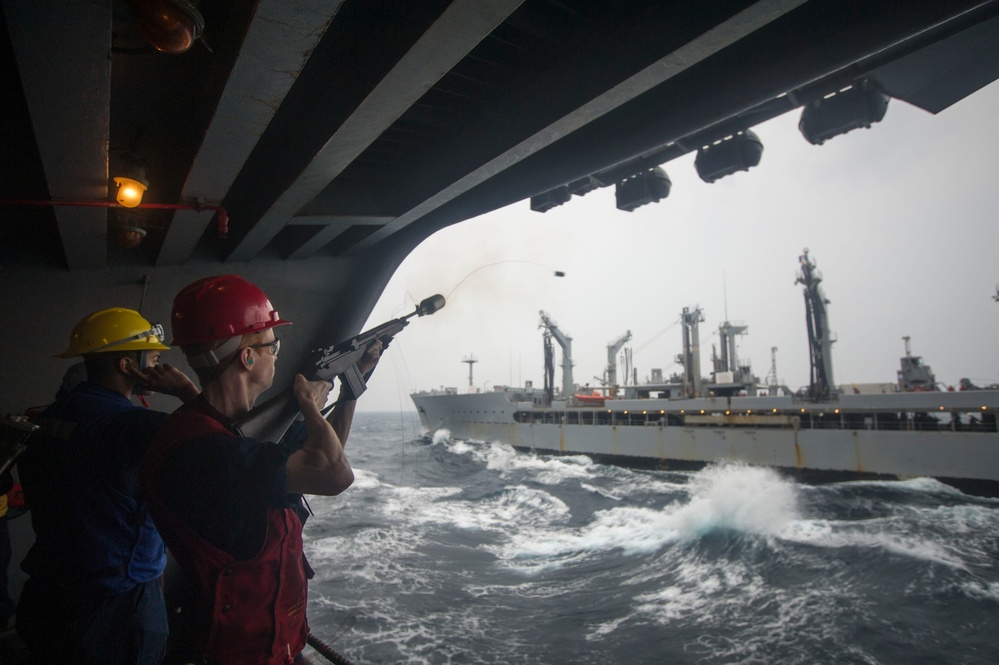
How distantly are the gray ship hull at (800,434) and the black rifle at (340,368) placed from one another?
25.1 metres

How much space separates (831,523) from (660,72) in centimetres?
1763

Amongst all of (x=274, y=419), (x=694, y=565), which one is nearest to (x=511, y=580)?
(x=694, y=565)

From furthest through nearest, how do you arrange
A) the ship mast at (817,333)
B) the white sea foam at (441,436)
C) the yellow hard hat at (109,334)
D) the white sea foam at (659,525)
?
the white sea foam at (441,436) < the ship mast at (817,333) < the white sea foam at (659,525) < the yellow hard hat at (109,334)

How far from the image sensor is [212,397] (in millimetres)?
1464

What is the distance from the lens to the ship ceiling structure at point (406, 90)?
198cm

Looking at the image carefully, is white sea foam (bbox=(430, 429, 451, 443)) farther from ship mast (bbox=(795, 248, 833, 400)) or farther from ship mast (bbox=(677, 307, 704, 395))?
ship mast (bbox=(795, 248, 833, 400))

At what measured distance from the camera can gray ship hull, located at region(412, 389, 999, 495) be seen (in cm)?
1933

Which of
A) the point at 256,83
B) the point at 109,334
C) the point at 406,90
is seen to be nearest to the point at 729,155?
the point at 406,90

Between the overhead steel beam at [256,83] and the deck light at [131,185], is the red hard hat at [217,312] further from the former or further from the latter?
the deck light at [131,185]

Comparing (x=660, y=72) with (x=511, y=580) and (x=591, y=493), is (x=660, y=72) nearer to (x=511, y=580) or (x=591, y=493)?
(x=511, y=580)

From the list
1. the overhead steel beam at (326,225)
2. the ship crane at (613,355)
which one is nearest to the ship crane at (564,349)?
the ship crane at (613,355)

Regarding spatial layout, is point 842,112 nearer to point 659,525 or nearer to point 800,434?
point 659,525

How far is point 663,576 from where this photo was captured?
37.1 feet

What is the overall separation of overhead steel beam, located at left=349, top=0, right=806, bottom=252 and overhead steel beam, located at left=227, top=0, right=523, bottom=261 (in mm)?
755
